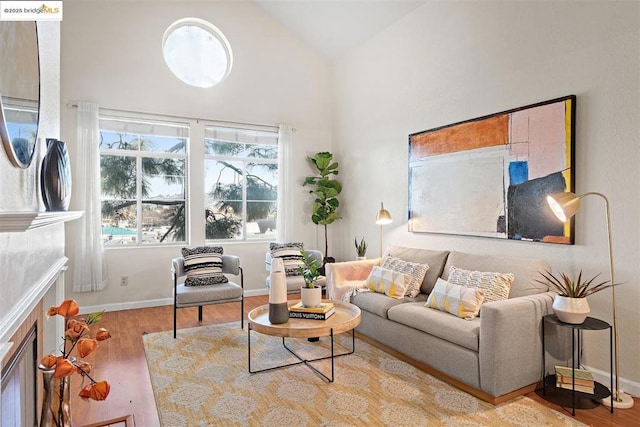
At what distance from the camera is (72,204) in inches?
181

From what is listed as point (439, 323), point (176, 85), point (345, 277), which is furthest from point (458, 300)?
point (176, 85)

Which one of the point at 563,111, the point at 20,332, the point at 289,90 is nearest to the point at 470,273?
the point at 563,111

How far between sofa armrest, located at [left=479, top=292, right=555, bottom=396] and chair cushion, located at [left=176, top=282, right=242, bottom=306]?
2509 mm

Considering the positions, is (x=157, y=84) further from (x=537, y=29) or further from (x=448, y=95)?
(x=537, y=29)

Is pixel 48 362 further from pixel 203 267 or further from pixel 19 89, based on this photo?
pixel 203 267

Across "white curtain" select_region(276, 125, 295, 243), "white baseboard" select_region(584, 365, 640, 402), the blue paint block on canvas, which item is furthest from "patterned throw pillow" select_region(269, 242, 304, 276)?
"white baseboard" select_region(584, 365, 640, 402)

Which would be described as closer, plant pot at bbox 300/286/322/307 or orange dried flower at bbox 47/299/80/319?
orange dried flower at bbox 47/299/80/319

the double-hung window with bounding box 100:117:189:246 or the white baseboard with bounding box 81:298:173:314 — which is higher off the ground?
the double-hung window with bounding box 100:117:189:246

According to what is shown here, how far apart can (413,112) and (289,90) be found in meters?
2.26

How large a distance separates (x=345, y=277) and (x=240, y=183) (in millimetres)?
2552

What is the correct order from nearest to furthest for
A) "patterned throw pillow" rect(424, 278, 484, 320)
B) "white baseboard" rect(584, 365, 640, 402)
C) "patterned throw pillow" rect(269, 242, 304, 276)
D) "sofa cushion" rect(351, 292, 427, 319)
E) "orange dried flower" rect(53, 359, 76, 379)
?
"orange dried flower" rect(53, 359, 76, 379) → "white baseboard" rect(584, 365, 640, 402) → "patterned throw pillow" rect(424, 278, 484, 320) → "sofa cushion" rect(351, 292, 427, 319) → "patterned throw pillow" rect(269, 242, 304, 276)

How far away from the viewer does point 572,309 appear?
8.38ft

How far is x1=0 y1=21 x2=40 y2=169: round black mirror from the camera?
4.33 feet

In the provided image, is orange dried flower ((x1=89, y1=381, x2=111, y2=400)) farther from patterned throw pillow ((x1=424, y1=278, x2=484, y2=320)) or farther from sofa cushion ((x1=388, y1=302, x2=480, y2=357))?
patterned throw pillow ((x1=424, y1=278, x2=484, y2=320))
